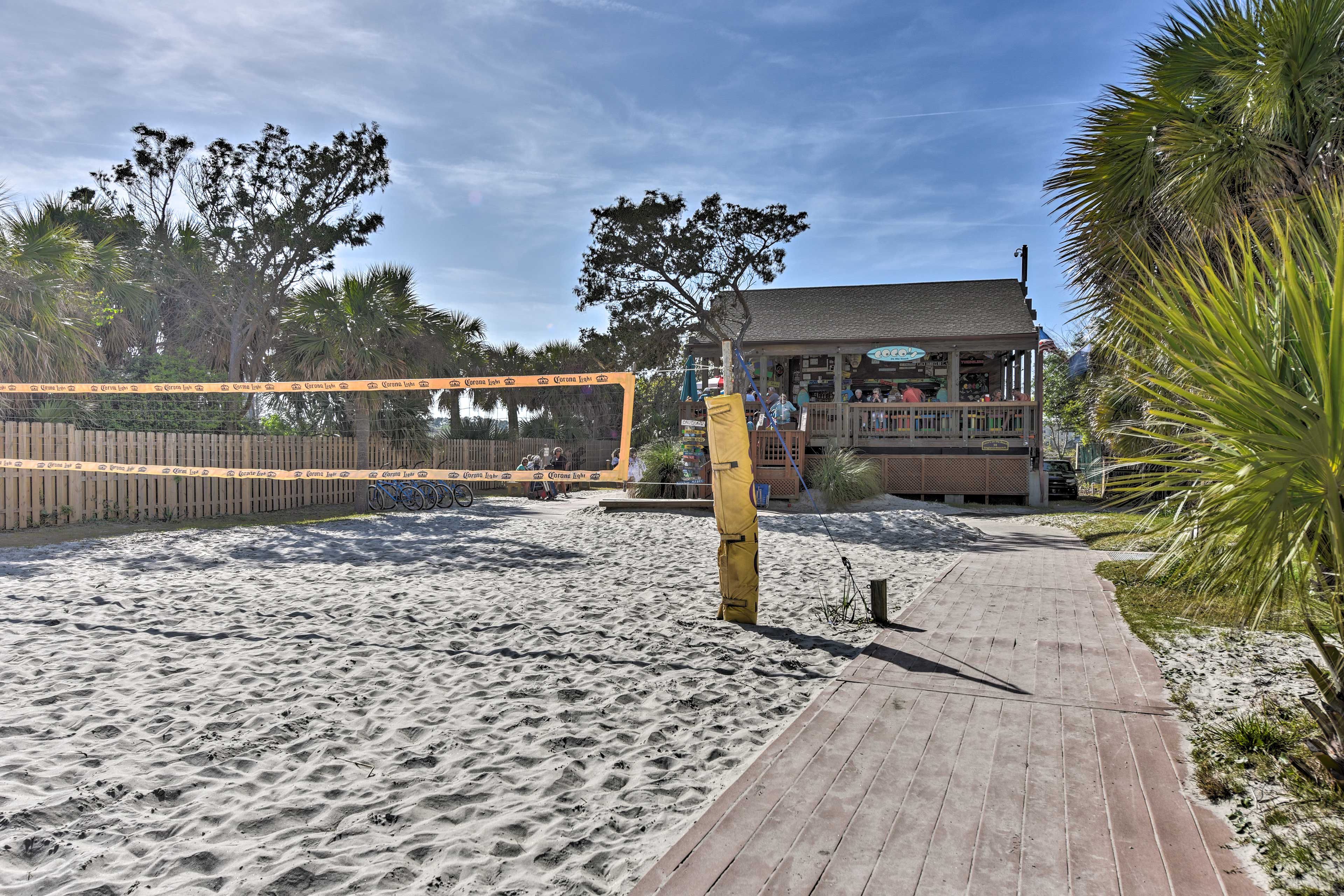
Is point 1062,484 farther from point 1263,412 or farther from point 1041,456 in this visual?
point 1263,412

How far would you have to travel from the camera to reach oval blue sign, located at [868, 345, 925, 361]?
22.0 m

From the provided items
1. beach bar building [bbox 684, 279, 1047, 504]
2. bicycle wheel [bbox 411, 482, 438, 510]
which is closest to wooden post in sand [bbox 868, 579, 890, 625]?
beach bar building [bbox 684, 279, 1047, 504]

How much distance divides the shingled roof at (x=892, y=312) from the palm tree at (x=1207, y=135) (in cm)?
1289

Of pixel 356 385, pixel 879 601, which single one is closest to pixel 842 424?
pixel 356 385

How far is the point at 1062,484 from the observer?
21.1 meters

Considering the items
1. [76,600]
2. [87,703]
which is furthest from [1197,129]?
[76,600]

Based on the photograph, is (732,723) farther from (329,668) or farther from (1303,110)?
(1303,110)

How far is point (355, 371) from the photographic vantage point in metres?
17.5

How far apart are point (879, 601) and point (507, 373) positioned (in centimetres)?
3128

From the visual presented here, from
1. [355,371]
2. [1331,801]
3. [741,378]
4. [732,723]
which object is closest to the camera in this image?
[1331,801]

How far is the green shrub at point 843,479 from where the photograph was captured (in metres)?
16.0

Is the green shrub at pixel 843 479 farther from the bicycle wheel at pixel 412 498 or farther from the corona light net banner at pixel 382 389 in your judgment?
the bicycle wheel at pixel 412 498

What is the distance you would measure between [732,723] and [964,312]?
2164 centimetres

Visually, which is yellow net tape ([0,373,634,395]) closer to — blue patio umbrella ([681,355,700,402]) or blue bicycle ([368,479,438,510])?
blue patio umbrella ([681,355,700,402])
